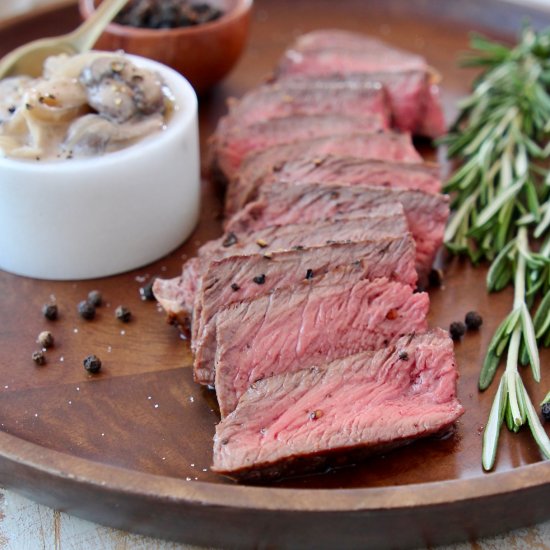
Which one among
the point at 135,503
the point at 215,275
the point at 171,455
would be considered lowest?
the point at 171,455

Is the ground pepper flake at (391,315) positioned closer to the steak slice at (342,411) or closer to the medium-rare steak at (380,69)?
the steak slice at (342,411)

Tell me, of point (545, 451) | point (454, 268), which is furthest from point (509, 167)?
point (545, 451)

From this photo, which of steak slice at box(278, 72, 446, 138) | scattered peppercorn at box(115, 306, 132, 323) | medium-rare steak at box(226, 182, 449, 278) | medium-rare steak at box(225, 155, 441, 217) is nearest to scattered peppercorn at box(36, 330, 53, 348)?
scattered peppercorn at box(115, 306, 132, 323)

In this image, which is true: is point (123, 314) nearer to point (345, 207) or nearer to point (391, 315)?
point (345, 207)

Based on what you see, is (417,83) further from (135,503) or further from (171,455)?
(135,503)

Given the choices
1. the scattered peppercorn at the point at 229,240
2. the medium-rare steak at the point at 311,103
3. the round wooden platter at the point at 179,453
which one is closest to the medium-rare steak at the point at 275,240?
the scattered peppercorn at the point at 229,240

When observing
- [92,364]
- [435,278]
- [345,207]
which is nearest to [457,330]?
[435,278]

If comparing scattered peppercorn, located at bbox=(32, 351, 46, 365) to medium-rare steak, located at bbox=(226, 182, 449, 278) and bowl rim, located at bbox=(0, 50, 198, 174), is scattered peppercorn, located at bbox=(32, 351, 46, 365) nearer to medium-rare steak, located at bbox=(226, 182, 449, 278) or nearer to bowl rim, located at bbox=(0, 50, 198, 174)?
bowl rim, located at bbox=(0, 50, 198, 174)
